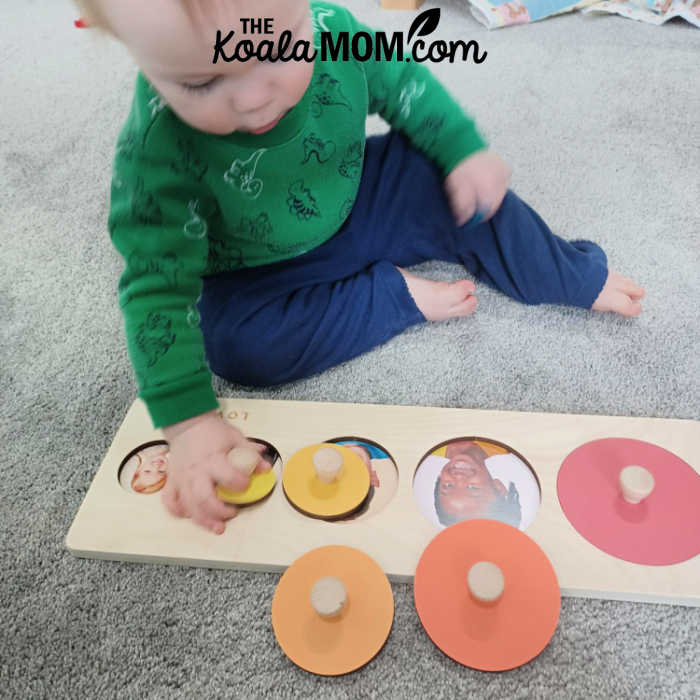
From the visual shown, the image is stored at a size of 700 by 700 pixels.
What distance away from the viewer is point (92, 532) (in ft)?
1.77

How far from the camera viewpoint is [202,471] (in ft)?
1.75

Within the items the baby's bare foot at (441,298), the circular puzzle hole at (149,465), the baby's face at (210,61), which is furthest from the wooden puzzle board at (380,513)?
the baby's face at (210,61)

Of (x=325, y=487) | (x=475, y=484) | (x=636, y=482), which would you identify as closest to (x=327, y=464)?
(x=325, y=487)

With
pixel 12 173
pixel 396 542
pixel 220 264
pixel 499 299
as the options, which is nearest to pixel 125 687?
pixel 396 542

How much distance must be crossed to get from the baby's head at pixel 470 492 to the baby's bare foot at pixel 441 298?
0.61ft

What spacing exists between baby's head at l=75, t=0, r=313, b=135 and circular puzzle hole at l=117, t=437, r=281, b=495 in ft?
0.95

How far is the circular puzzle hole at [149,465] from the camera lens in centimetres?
57

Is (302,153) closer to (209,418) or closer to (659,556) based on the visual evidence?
(209,418)

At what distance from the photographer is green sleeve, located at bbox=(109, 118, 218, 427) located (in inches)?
20.4

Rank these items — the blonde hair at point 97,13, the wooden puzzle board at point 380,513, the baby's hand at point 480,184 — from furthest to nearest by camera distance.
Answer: the baby's hand at point 480,184
the wooden puzzle board at point 380,513
the blonde hair at point 97,13

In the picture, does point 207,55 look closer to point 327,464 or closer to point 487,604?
point 327,464

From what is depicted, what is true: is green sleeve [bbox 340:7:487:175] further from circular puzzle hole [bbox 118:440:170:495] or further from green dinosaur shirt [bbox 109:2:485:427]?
circular puzzle hole [bbox 118:440:170:495]

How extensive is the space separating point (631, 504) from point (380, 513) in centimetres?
21

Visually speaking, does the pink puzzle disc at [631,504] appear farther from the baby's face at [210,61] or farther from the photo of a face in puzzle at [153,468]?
the baby's face at [210,61]
